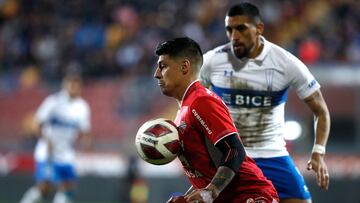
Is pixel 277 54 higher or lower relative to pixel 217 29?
higher

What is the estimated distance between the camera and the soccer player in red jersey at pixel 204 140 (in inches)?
206

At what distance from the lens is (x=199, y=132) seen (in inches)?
213

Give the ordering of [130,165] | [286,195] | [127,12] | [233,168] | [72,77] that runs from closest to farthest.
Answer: [233,168]
[286,195]
[72,77]
[130,165]
[127,12]

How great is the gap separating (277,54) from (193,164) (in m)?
2.03

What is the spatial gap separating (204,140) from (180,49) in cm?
64

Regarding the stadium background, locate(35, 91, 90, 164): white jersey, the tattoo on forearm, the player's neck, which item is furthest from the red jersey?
the stadium background

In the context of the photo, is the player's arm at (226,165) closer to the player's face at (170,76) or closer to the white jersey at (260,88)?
the player's face at (170,76)

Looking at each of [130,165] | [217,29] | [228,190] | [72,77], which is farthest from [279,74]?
[217,29]

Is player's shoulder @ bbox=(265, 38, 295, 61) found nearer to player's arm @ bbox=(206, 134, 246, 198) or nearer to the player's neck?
the player's neck

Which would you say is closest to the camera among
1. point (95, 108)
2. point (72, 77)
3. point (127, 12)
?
point (72, 77)

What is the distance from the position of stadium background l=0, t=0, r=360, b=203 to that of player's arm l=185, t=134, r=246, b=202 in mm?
9834

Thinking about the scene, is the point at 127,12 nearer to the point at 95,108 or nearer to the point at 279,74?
the point at 95,108

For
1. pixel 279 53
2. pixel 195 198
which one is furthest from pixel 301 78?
pixel 195 198

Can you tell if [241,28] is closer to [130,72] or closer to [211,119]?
[211,119]
